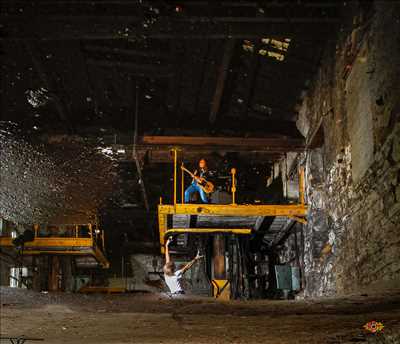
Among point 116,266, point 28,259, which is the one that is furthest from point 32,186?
point 116,266

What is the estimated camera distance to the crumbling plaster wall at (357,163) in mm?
6594

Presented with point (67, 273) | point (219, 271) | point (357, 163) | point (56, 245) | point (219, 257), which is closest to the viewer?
point (357, 163)

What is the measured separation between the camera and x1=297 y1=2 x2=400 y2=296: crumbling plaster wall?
6594 millimetres

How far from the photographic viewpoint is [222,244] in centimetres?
1298

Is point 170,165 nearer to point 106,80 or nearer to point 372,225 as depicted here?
point 106,80

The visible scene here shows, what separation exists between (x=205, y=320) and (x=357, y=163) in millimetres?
3943

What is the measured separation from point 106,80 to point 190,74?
6.29 feet

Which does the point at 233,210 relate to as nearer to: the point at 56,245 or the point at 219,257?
the point at 219,257

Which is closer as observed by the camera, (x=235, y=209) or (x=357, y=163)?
(x=357, y=163)

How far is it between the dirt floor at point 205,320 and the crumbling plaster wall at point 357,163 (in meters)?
Result: 1.40

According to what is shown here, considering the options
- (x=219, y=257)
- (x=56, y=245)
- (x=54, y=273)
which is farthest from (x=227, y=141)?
(x=54, y=273)

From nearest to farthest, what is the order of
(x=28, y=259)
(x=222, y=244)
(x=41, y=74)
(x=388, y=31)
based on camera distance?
(x=388, y=31)
(x=41, y=74)
(x=222, y=244)
(x=28, y=259)

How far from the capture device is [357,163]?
25.7ft

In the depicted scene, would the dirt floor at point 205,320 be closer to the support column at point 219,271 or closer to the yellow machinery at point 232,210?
the yellow machinery at point 232,210
